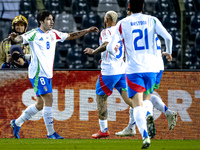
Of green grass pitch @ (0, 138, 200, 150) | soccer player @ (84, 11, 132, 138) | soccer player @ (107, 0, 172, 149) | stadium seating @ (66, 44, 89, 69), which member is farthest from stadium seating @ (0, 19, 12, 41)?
soccer player @ (107, 0, 172, 149)

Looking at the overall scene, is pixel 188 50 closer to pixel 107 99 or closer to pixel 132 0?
pixel 107 99

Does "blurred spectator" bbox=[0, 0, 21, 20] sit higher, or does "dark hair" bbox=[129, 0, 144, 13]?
"blurred spectator" bbox=[0, 0, 21, 20]

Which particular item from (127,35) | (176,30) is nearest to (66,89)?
(127,35)

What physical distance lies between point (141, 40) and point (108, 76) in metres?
1.61

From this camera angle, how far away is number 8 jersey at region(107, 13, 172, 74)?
146 inches

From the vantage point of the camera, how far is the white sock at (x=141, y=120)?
11.4 ft

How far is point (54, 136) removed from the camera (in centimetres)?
Answer: 533

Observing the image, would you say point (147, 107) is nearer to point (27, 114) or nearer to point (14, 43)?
point (27, 114)

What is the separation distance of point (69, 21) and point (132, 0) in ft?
17.0

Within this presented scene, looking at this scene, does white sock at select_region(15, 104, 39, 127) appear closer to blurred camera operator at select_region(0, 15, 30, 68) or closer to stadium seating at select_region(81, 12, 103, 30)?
blurred camera operator at select_region(0, 15, 30, 68)

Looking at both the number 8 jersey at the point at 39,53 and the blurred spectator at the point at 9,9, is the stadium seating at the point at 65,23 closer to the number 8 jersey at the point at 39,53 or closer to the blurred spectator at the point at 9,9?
the blurred spectator at the point at 9,9

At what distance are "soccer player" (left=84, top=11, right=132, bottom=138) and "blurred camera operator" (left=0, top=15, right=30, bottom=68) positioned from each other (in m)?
1.80

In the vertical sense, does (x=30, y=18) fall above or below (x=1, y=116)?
→ above

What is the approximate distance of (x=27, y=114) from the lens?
5.45 m
